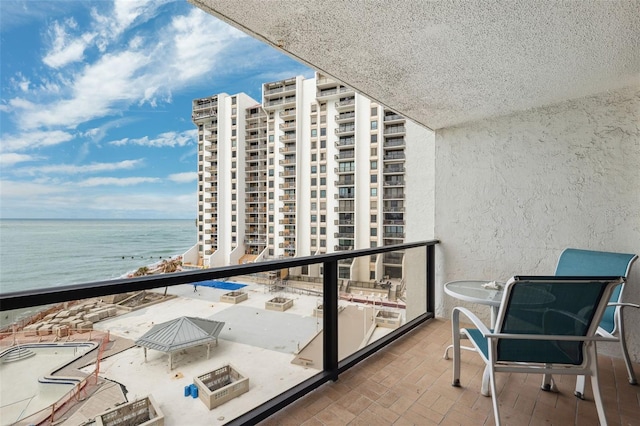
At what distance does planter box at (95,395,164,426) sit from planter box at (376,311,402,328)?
7.27 ft

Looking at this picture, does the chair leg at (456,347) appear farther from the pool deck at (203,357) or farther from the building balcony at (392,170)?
the building balcony at (392,170)

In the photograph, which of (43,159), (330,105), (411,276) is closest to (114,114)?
(43,159)

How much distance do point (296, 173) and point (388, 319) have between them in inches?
1017

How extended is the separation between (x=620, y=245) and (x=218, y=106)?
114 feet

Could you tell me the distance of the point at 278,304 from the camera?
2186mm

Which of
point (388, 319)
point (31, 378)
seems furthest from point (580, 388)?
point (31, 378)

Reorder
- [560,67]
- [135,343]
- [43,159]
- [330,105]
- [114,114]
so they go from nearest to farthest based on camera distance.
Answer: [135,343]
[560,67]
[330,105]
[43,159]
[114,114]

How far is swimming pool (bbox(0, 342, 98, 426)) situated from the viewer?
1.06m

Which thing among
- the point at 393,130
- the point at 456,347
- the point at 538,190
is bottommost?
the point at 456,347

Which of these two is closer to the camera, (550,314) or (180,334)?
(180,334)

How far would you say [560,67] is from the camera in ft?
7.99

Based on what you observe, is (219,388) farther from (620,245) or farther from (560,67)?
(620,245)

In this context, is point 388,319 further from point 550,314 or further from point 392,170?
point 392,170

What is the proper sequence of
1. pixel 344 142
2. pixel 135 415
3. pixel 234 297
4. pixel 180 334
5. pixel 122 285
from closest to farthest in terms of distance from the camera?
pixel 122 285
pixel 135 415
pixel 180 334
pixel 234 297
pixel 344 142
